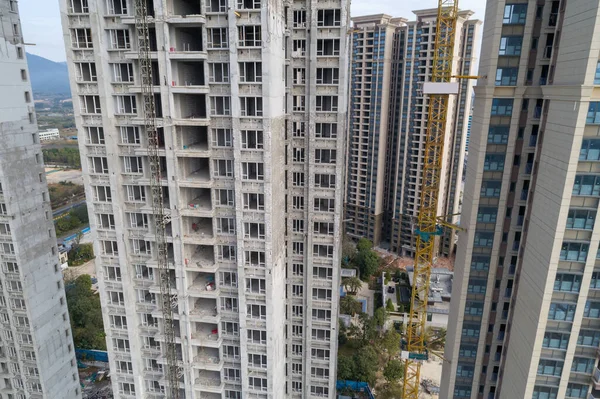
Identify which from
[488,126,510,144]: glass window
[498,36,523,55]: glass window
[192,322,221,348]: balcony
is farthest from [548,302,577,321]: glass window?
[192,322,221,348]: balcony

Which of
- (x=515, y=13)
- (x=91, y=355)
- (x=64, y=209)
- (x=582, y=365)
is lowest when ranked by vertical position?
(x=91, y=355)

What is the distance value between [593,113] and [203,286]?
28235 mm

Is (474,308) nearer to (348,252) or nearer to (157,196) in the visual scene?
(157,196)

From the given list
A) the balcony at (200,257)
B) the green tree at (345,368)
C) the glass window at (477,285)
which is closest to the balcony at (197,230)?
the balcony at (200,257)

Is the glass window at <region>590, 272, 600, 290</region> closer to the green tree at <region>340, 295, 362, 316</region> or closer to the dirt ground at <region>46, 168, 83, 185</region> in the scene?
the green tree at <region>340, 295, 362, 316</region>

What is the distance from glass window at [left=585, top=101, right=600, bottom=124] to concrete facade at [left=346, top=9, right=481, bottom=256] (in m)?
64.7

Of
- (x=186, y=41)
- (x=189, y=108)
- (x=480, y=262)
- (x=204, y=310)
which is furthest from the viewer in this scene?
(x=480, y=262)

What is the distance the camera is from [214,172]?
1110 inches

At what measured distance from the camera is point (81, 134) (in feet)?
93.2

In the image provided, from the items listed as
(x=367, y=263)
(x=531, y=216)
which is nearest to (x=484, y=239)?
(x=531, y=216)

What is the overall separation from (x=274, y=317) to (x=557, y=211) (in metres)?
20.7

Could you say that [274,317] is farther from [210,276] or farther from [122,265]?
[122,265]

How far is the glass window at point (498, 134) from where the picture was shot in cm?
2945

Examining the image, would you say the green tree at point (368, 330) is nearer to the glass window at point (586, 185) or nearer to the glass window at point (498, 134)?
the glass window at point (498, 134)
